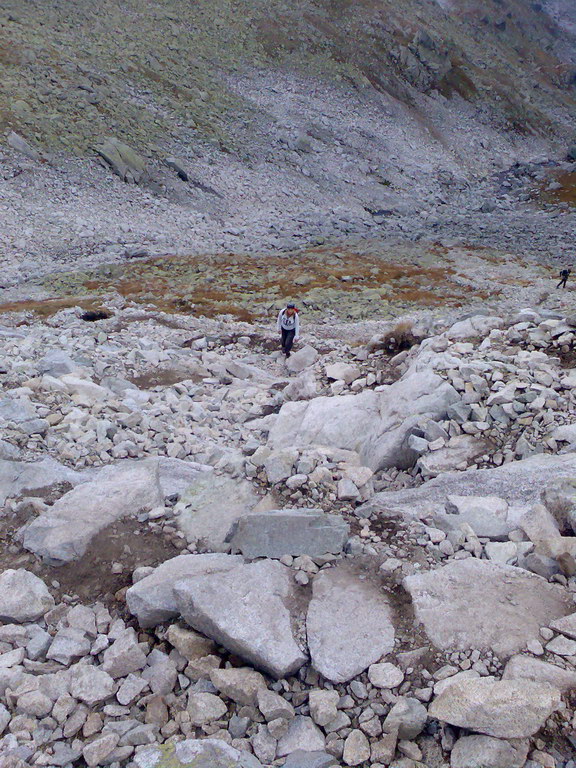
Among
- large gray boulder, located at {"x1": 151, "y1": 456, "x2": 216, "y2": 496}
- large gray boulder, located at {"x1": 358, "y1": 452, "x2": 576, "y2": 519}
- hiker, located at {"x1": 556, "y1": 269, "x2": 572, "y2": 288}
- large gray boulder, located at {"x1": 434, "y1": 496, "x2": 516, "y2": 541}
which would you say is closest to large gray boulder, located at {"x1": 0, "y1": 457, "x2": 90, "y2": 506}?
large gray boulder, located at {"x1": 151, "y1": 456, "x2": 216, "y2": 496}

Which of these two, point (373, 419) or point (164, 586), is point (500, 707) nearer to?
point (164, 586)

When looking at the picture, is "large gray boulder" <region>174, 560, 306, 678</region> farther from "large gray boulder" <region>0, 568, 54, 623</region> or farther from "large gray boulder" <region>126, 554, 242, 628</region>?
"large gray boulder" <region>0, 568, 54, 623</region>

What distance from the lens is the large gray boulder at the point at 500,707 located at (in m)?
4.16

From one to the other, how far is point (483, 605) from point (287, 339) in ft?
46.1

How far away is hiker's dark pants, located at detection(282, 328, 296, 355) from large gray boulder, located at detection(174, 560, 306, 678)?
12.9m

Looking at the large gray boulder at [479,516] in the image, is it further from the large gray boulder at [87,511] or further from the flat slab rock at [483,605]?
the large gray boulder at [87,511]

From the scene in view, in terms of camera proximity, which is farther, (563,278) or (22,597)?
(563,278)

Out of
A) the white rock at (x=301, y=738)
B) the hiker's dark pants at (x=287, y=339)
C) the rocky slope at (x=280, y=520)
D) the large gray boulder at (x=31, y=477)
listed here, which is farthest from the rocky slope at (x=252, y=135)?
the white rock at (x=301, y=738)

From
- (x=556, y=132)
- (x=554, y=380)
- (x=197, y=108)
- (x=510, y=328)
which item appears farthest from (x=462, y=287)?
(x=556, y=132)

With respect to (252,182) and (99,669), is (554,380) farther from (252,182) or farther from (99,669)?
(252,182)

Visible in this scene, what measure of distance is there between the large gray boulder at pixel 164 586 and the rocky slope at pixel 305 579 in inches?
0.9

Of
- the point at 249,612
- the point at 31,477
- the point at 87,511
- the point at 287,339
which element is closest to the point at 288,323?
the point at 287,339

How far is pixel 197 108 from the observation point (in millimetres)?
54375

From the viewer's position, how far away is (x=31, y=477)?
8586 millimetres
